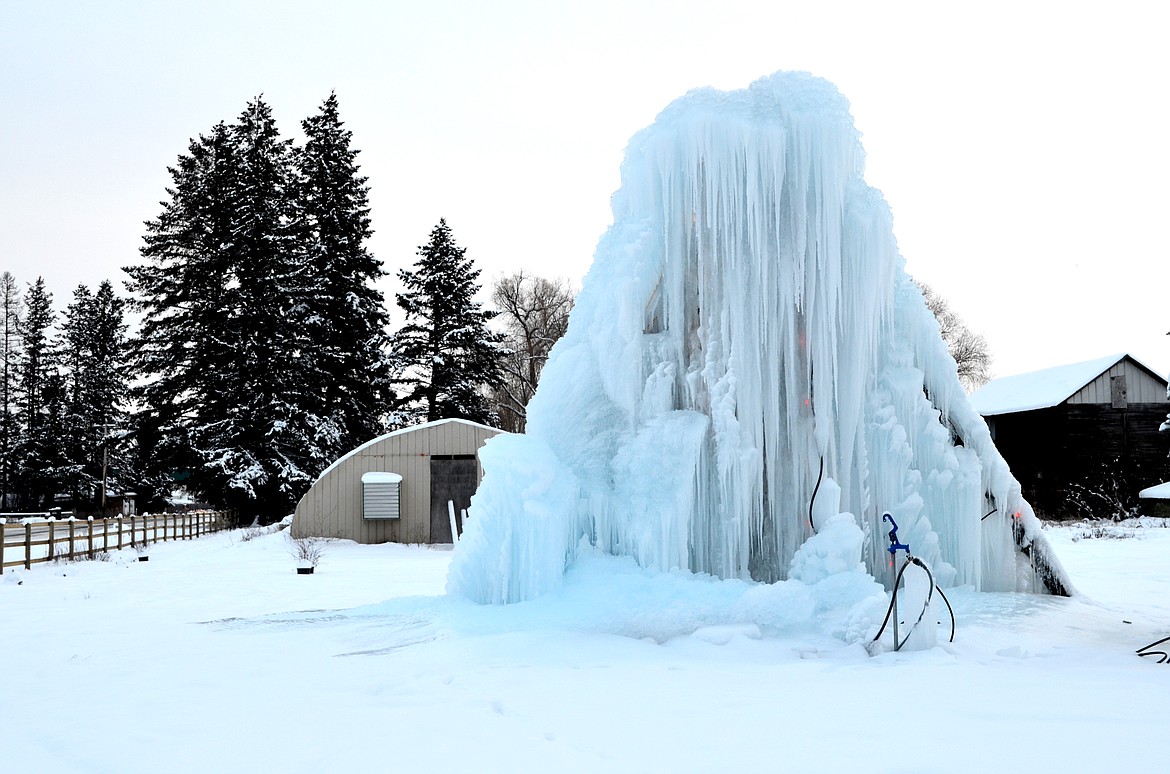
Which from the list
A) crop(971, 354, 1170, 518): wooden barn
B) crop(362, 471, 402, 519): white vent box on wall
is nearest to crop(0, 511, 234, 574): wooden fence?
crop(362, 471, 402, 519): white vent box on wall

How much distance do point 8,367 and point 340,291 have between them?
23097 millimetres

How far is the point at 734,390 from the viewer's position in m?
7.43

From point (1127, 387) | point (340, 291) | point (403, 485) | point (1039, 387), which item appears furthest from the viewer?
point (340, 291)

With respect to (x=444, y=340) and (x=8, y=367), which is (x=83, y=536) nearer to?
(x=444, y=340)

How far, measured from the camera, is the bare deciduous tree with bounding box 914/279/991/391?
158 ft

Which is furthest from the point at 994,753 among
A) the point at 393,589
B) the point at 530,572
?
the point at 393,589

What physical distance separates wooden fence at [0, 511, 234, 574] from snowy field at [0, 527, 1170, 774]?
698 cm

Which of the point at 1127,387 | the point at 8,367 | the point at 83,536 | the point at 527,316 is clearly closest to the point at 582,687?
the point at 83,536

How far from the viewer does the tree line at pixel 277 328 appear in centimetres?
2686

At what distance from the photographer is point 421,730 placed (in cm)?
416

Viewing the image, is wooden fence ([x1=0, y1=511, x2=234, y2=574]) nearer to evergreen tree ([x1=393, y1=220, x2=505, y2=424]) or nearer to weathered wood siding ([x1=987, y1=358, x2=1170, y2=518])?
evergreen tree ([x1=393, y1=220, x2=505, y2=424])

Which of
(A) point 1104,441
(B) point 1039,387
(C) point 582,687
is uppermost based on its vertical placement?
(B) point 1039,387

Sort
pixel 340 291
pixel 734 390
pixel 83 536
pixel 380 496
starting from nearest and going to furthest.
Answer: pixel 734 390 → pixel 83 536 → pixel 380 496 → pixel 340 291

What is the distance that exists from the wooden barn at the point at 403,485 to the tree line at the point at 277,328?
7.90 meters
